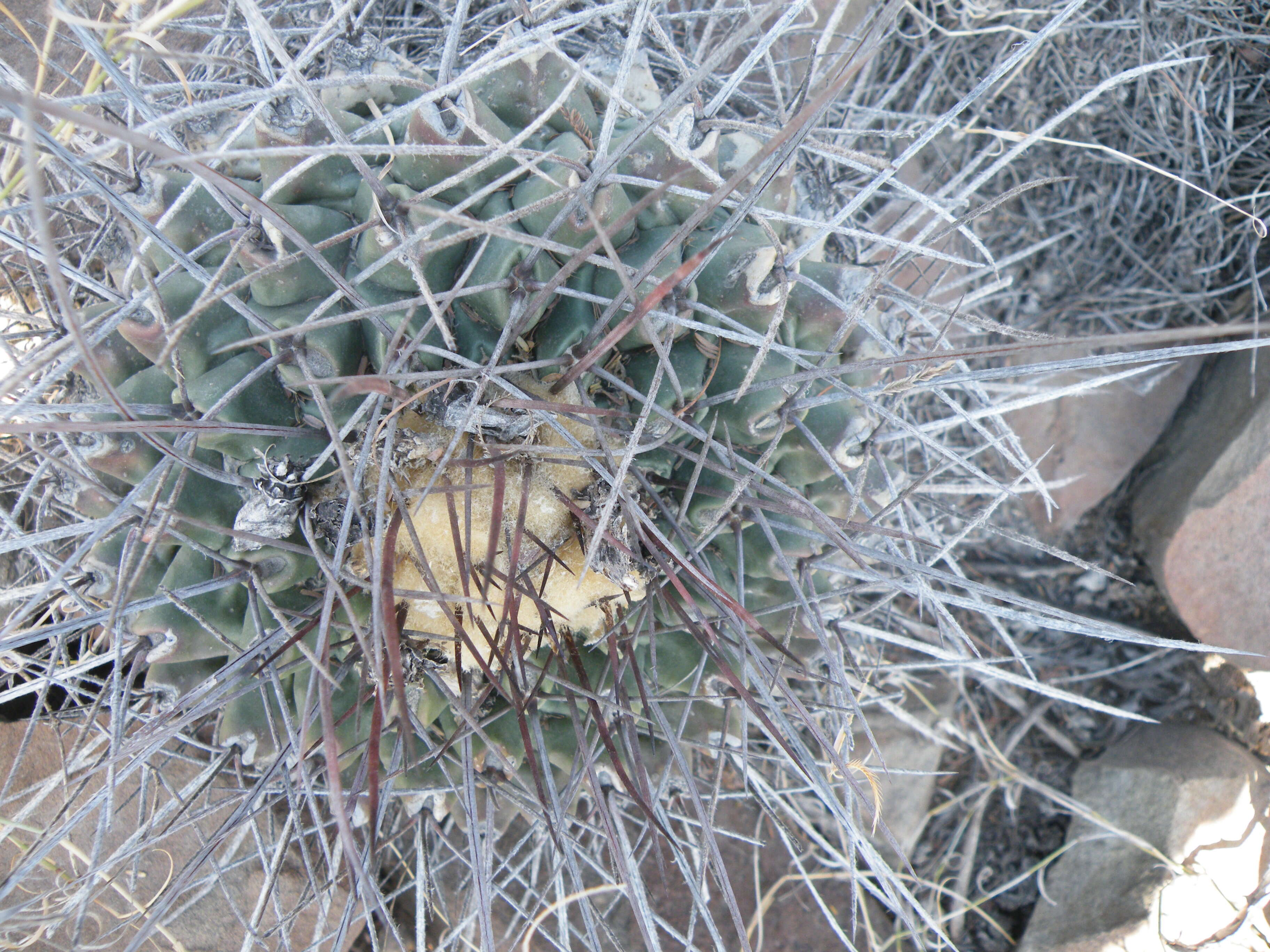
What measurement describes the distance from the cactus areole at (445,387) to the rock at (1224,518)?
855 mm

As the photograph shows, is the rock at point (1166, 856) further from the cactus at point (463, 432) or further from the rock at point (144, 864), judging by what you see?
the rock at point (144, 864)

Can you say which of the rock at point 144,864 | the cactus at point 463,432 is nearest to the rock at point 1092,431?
the cactus at point 463,432

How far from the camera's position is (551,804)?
0.95m

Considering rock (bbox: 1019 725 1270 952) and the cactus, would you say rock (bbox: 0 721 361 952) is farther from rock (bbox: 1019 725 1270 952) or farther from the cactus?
rock (bbox: 1019 725 1270 952)

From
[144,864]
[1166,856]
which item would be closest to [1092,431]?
[1166,856]

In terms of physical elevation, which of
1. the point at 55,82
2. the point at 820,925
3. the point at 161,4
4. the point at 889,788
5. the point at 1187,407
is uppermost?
the point at 161,4

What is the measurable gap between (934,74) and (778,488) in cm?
90

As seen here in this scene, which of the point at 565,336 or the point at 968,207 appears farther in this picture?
the point at 968,207

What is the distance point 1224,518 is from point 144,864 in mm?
1696

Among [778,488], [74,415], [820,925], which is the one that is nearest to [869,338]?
[778,488]

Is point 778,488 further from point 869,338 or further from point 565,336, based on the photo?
point 565,336

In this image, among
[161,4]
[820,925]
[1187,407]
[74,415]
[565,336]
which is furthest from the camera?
[1187,407]

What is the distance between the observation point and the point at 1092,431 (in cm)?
161

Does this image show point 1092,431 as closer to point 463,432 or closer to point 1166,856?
point 1166,856
